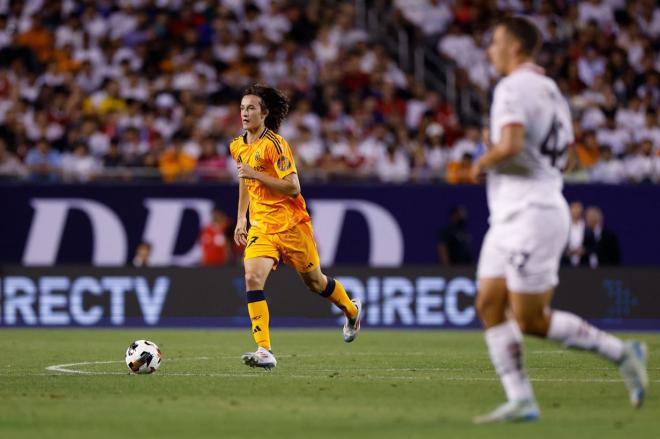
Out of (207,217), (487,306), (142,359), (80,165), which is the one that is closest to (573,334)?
(487,306)

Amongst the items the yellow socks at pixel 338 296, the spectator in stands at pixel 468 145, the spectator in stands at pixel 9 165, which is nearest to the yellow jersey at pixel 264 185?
the yellow socks at pixel 338 296

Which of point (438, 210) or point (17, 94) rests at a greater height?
point (17, 94)

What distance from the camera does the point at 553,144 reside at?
802 cm

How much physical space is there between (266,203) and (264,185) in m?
0.21

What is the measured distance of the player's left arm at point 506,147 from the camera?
773cm

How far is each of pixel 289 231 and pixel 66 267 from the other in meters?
9.62

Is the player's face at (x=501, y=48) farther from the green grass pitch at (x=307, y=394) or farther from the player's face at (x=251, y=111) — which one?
the player's face at (x=251, y=111)

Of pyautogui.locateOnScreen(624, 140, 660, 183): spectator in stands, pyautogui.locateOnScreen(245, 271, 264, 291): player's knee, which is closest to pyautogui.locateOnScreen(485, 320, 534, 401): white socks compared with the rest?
pyautogui.locateOnScreen(245, 271, 264, 291): player's knee

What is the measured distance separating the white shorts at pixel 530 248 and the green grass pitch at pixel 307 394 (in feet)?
2.82

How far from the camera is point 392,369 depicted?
1220 centimetres

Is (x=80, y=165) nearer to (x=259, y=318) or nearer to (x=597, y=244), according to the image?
(x=597, y=244)

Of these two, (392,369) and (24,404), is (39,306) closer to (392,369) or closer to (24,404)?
(392,369)

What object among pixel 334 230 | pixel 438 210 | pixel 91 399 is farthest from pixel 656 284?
pixel 91 399

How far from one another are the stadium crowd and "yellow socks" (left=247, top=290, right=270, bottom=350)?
10.7m
